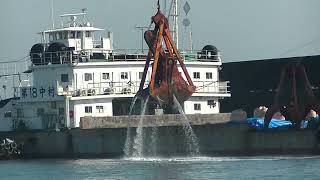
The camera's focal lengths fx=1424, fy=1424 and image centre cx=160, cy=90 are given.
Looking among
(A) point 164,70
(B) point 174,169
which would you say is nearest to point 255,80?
(A) point 164,70

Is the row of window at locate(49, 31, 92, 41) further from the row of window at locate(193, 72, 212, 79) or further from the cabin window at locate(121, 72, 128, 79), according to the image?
the row of window at locate(193, 72, 212, 79)

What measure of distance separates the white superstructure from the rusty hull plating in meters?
3.57

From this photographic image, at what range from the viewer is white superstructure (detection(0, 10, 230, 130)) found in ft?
251

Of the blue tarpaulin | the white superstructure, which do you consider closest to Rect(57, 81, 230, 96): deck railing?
the white superstructure

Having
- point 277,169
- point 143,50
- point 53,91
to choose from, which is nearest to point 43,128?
point 53,91

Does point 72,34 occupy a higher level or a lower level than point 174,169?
higher

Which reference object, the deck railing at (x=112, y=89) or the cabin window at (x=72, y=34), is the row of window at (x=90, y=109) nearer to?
the deck railing at (x=112, y=89)

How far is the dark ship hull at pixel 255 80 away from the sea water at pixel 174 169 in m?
13.5

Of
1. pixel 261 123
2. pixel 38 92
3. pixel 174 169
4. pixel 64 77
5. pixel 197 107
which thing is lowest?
pixel 174 169

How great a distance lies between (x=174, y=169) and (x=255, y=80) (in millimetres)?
21582

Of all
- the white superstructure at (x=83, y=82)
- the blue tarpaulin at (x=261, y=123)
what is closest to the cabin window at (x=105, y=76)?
the white superstructure at (x=83, y=82)

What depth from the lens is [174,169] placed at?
6341 centimetres

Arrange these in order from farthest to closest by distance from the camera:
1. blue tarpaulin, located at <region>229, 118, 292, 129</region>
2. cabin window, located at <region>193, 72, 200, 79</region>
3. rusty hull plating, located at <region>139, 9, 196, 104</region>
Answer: cabin window, located at <region>193, 72, 200, 79</region>
rusty hull plating, located at <region>139, 9, 196, 104</region>
blue tarpaulin, located at <region>229, 118, 292, 129</region>

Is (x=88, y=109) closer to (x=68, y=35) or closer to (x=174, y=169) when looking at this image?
(x=68, y=35)
